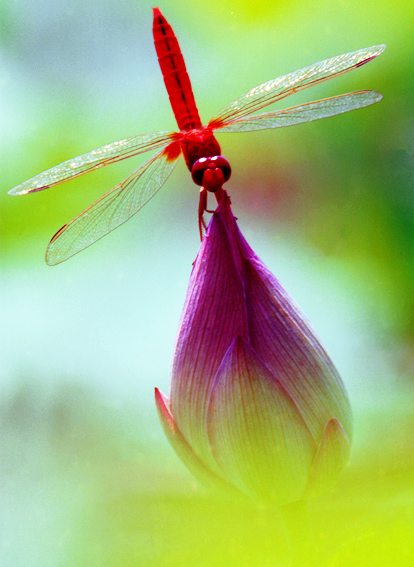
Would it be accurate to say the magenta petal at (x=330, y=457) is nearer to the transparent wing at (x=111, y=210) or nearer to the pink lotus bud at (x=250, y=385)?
the pink lotus bud at (x=250, y=385)

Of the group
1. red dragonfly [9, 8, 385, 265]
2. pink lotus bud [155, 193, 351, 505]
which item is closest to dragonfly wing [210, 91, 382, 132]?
red dragonfly [9, 8, 385, 265]

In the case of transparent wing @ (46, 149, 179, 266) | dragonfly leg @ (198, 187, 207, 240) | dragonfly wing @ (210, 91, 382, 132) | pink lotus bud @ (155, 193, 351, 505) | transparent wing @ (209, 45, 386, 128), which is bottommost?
pink lotus bud @ (155, 193, 351, 505)

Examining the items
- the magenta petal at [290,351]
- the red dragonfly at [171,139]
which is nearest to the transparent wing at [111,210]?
the red dragonfly at [171,139]

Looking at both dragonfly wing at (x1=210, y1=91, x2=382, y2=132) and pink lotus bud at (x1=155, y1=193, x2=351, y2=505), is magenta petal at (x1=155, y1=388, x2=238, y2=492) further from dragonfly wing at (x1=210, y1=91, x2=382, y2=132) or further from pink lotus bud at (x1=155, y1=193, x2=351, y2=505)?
dragonfly wing at (x1=210, y1=91, x2=382, y2=132)

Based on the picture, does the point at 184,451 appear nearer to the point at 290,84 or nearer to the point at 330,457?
the point at 330,457

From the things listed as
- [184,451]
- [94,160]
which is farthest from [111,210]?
[184,451]

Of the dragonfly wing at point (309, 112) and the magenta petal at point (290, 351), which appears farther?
the dragonfly wing at point (309, 112)

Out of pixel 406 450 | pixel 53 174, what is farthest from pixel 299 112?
pixel 406 450

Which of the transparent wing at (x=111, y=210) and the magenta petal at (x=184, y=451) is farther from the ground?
the transparent wing at (x=111, y=210)
